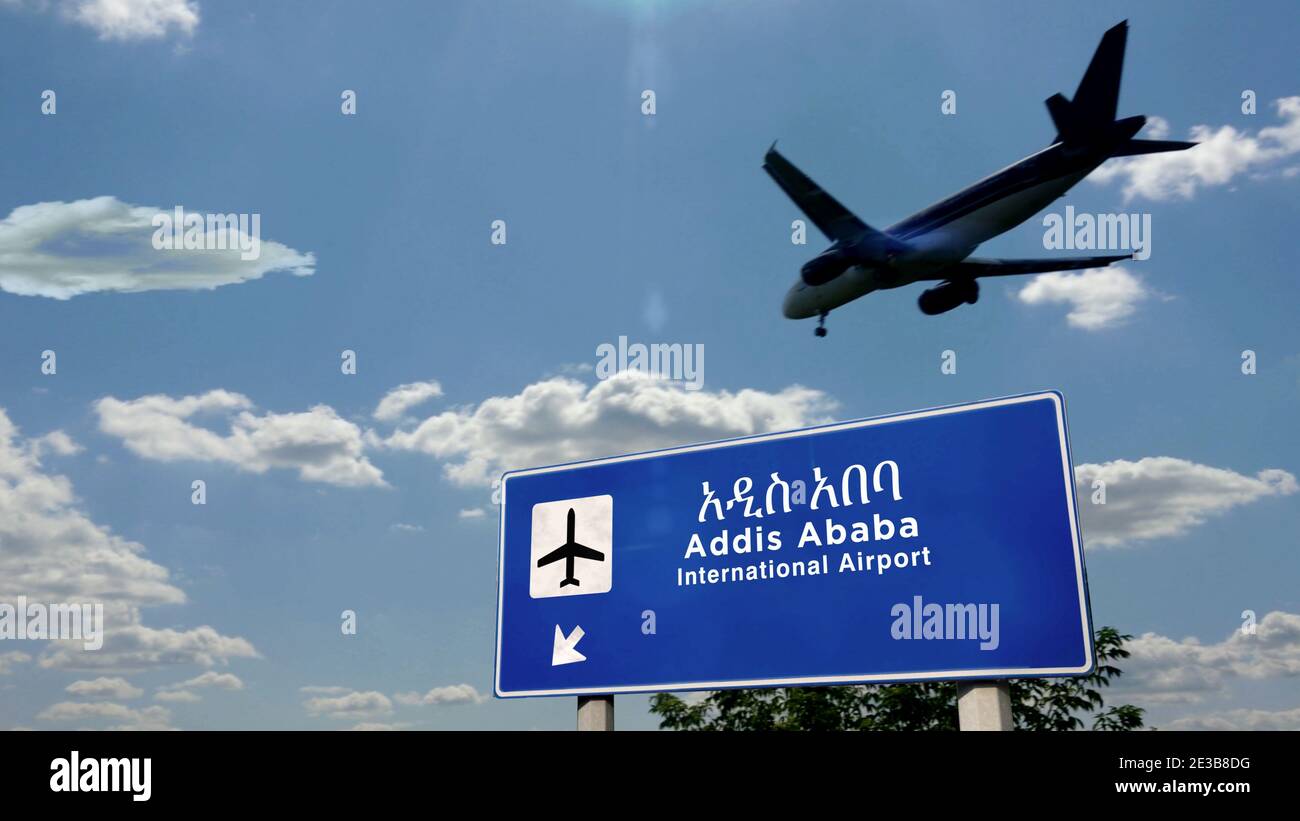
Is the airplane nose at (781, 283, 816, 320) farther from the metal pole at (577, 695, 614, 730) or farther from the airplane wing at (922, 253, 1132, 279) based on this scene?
the metal pole at (577, 695, 614, 730)

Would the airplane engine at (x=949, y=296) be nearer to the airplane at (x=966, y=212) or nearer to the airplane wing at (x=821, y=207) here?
the airplane at (x=966, y=212)

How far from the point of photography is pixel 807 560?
11781 mm

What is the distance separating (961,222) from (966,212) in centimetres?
55

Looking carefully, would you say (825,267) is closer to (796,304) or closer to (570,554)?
(796,304)

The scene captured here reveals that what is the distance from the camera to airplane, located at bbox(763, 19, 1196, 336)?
1538 inches

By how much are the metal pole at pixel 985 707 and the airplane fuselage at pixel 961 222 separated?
31996 mm

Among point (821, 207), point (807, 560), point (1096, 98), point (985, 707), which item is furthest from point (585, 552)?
point (1096, 98)

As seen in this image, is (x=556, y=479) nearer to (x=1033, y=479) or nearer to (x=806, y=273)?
(x=1033, y=479)

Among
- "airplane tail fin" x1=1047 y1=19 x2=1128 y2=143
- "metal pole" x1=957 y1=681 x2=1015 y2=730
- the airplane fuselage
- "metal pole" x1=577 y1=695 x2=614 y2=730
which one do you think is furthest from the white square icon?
"airplane tail fin" x1=1047 y1=19 x2=1128 y2=143

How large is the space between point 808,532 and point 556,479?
3.38 metres

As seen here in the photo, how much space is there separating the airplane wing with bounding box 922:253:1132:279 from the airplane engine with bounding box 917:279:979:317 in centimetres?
40
